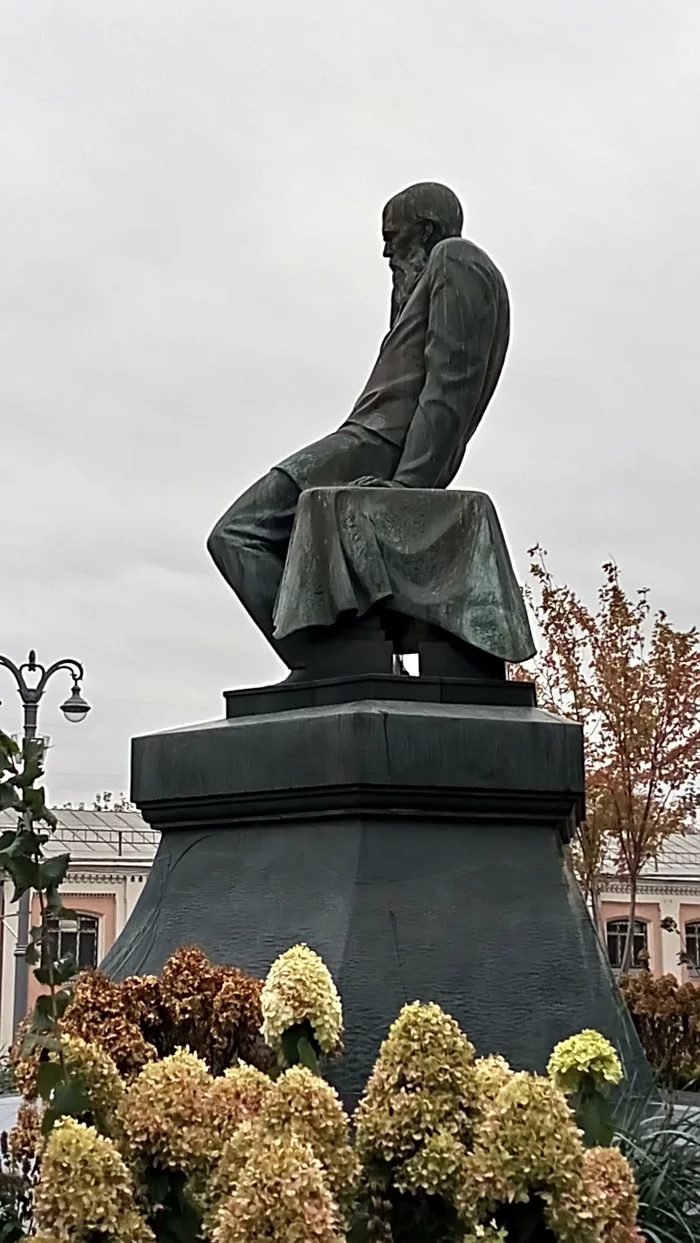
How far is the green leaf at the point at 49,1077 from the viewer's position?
2820mm

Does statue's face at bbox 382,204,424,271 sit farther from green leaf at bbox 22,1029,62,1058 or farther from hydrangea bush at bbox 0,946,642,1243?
green leaf at bbox 22,1029,62,1058

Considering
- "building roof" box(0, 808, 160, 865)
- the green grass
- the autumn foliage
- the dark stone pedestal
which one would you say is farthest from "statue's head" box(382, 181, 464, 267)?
"building roof" box(0, 808, 160, 865)

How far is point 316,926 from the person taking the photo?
14.9ft

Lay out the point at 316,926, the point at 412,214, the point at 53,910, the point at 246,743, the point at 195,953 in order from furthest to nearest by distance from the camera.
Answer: the point at 412,214, the point at 246,743, the point at 316,926, the point at 195,953, the point at 53,910

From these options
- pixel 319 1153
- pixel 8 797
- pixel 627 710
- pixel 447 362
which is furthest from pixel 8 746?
pixel 627 710

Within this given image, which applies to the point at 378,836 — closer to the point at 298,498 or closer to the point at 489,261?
the point at 298,498

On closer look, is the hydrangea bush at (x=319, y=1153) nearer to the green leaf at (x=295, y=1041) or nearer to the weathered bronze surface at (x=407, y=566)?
the green leaf at (x=295, y=1041)

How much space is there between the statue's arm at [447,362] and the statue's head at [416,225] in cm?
25

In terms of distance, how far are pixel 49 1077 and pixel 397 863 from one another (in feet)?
6.35

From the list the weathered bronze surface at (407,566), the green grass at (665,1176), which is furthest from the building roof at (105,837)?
the green grass at (665,1176)

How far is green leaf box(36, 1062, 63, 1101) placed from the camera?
2.82 metres

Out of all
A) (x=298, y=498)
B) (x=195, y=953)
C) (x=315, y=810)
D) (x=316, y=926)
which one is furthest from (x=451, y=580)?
(x=195, y=953)

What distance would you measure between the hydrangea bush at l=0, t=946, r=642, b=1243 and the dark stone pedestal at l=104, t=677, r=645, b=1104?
4.96ft

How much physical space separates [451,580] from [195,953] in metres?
2.08
